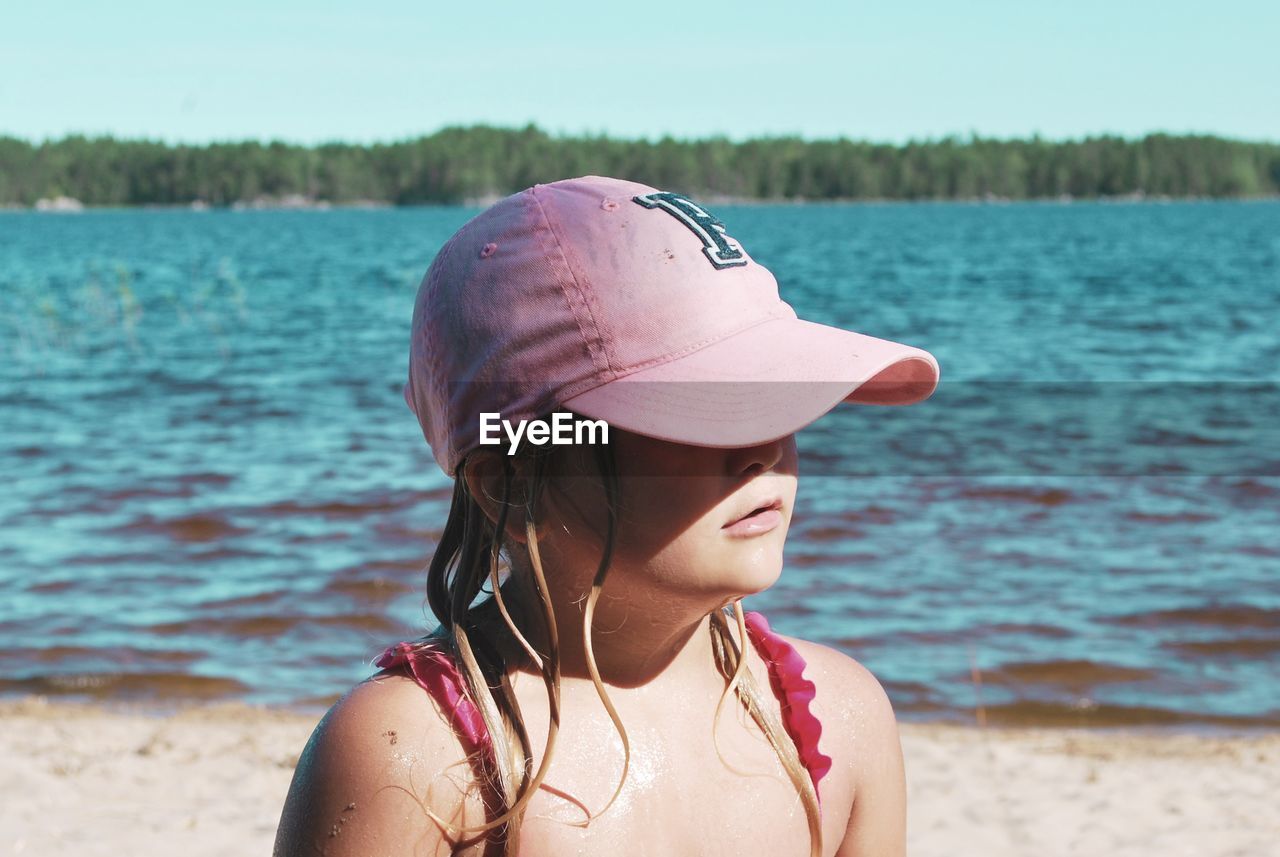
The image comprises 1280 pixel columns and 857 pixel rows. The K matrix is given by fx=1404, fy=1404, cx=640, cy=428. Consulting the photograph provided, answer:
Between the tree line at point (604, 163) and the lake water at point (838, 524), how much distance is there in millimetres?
103270

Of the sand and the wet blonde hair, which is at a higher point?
the wet blonde hair

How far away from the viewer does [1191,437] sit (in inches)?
428

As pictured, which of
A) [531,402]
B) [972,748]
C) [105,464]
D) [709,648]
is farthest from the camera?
[105,464]

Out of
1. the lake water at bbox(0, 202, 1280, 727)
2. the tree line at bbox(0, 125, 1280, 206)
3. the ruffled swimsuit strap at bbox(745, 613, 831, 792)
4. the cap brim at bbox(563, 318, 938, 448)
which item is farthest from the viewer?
the tree line at bbox(0, 125, 1280, 206)

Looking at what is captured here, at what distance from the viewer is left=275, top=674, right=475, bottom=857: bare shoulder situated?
1.44 meters

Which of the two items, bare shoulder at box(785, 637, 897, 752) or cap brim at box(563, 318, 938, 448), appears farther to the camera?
bare shoulder at box(785, 637, 897, 752)

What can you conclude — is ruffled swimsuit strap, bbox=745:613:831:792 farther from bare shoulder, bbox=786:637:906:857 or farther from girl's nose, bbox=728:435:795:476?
girl's nose, bbox=728:435:795:476

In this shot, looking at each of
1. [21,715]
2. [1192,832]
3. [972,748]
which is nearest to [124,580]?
[21,715]

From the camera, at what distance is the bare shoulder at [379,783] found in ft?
4.73

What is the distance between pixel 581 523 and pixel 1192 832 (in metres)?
3.15

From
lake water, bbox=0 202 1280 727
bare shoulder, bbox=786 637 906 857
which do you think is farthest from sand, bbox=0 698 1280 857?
bare shoulder, bbox=786 637 906 857

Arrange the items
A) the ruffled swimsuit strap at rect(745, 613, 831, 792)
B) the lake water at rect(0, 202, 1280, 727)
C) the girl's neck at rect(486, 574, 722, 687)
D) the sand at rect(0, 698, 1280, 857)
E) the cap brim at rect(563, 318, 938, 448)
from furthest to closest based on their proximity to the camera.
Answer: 1. the lake water at rect(0, 202, 1280, 727)
2. the sand at rect(0, 698, 1280, 857)
3. the ruffled swimsuit strap at rect(745, 613, 831, 792)
4. the girl's neck at rect(486, 574, 722, 687)
5. the cap brim at rect(563, 318, 938, 448)

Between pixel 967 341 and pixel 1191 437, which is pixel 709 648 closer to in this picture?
pixel 1191 437

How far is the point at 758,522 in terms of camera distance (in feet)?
4.84
